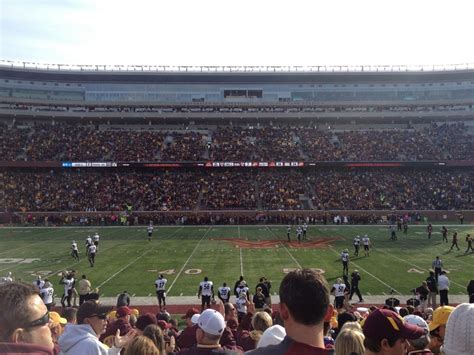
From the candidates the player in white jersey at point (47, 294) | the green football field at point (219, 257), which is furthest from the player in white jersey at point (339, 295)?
the player in white jersey at point (47, 294)

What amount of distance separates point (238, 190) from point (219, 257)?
1004 inches

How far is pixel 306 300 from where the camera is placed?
9.82ft

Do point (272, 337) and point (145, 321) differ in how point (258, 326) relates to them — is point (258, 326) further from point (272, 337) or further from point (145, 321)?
point (272, 337)

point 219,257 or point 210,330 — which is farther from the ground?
point 210,330

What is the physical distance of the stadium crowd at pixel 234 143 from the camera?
186ft

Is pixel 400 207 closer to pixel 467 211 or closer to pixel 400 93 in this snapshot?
pixel 467 211

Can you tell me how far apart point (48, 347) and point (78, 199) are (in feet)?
164

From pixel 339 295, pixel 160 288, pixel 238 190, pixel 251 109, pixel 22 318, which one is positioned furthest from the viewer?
pixel 251 109

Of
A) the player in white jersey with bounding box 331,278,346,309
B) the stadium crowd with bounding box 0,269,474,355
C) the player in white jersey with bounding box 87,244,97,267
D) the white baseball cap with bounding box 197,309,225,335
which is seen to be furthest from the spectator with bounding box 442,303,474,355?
the player in white jersey with bounding box 87,244,97,267

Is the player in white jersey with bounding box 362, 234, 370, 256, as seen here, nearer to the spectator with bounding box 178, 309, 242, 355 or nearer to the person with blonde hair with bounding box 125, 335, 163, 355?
the spectator with bounding box 178, 309, 242, 355

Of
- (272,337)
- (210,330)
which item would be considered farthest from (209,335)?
(272,337)

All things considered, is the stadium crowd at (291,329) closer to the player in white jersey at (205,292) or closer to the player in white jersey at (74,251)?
the player in white jersey at (205,292)

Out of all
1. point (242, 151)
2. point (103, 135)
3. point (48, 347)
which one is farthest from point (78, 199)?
point (48, 347)

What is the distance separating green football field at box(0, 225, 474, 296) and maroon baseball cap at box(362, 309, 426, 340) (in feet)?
52.8
